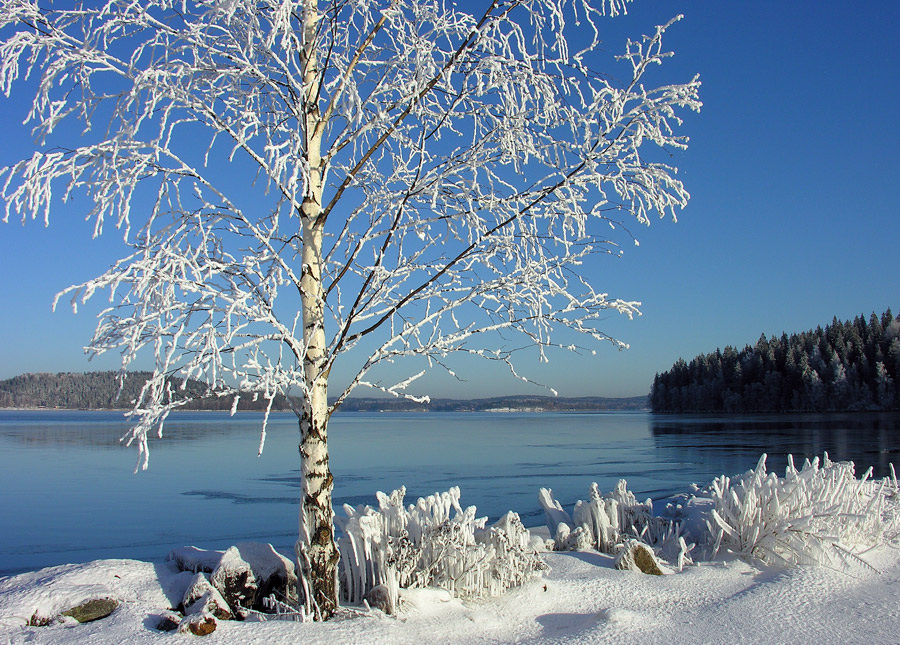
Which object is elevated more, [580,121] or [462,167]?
[580,121]

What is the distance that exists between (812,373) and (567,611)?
83139 mm

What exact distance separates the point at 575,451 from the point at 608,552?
61.2 ft

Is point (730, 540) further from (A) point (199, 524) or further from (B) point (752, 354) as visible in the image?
(B) point (752, 354)

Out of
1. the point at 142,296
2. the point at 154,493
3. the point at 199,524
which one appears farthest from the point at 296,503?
the point at 142,296

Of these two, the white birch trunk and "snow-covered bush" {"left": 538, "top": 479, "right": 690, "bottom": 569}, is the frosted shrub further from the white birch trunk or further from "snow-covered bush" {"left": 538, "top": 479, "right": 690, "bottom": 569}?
the white birch trunk

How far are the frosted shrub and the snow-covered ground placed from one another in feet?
0.92

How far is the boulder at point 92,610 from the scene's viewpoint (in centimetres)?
350

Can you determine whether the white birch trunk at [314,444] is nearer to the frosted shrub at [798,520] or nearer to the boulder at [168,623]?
the boulder at [168,623]

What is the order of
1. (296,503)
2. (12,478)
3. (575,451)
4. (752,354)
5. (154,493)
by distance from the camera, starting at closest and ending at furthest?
(296,503), (154,493), (12,478), (575,451), (752,354)

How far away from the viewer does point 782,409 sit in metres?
82.5

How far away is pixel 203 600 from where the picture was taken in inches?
141

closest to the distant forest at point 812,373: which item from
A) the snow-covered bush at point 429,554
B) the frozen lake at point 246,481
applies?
the frozen lake at point 246,481

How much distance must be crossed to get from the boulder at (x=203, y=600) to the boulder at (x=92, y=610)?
0.38m

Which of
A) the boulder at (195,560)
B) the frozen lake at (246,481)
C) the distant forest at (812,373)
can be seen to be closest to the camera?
the boulder at (195,560)
